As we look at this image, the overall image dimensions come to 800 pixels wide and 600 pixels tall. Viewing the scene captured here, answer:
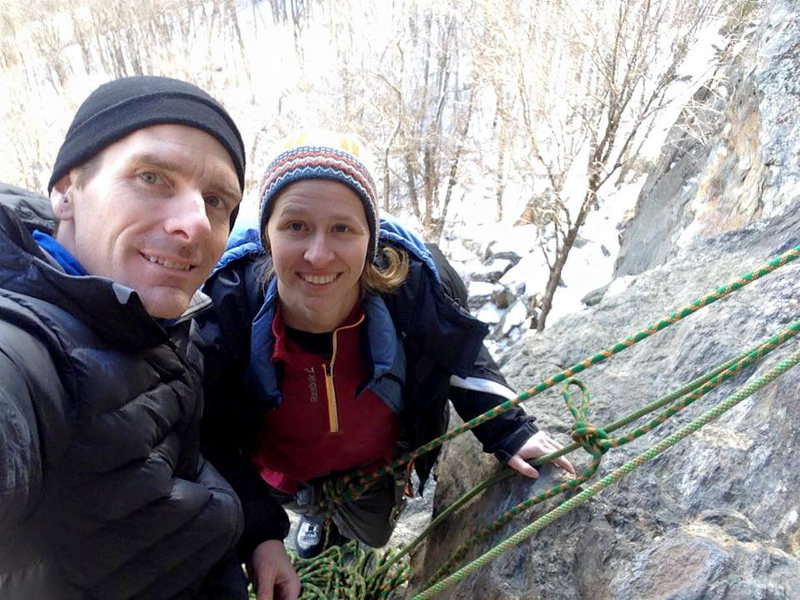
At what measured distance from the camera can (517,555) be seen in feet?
4.83

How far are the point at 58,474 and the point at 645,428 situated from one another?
112 cm

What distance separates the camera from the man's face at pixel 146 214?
3.47 ft

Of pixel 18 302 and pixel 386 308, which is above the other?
pixel 18 302

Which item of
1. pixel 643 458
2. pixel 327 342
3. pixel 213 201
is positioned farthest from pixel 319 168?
pixel 643 458

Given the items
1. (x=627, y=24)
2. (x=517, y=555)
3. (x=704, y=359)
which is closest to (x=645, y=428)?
(x=517, y=555)

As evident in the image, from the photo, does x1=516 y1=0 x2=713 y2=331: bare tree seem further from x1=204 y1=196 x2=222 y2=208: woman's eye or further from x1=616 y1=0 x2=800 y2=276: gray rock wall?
x1=204 y1=196 x2=222 y2=208: woman's eye

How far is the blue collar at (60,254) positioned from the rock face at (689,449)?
3.81 ft

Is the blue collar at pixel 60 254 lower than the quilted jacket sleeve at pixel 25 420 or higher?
higher

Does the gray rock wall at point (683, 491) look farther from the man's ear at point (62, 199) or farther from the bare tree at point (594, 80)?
the bare tree at point (594, 80)

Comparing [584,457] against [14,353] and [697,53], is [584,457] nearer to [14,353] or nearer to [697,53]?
[14,353]

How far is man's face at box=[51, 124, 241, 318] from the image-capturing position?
106cm

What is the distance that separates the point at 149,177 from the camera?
42.8 inches

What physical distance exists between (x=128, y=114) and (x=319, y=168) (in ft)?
1.73

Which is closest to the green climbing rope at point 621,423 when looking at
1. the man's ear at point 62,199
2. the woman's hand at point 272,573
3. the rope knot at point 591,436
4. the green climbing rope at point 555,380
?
the rope knot at point 591,436
